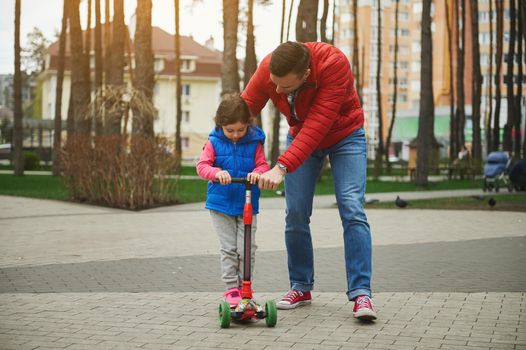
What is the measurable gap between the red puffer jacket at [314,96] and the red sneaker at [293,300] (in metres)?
1.01

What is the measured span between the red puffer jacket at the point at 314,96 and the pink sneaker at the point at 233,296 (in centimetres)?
87

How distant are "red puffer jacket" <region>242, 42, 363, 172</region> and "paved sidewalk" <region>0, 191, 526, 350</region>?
1131mm

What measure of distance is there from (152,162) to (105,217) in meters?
2.51

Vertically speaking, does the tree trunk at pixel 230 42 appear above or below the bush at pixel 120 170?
above

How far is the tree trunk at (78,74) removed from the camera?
2836cm

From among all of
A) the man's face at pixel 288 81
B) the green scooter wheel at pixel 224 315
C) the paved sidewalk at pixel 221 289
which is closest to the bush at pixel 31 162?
the paved sidewalk at pixel 221 289

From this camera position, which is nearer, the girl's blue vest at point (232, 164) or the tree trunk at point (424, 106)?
the girl's blue vest at point (232, 164)

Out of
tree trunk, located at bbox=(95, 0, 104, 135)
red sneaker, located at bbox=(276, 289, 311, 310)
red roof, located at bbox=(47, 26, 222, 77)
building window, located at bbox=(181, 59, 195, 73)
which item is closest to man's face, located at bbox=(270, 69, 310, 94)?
red sneaker, located at bbox=(276, 289, 311, 310)

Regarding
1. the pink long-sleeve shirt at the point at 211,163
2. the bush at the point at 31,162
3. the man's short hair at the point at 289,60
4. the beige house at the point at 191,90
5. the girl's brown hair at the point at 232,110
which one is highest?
the beige house at the point at 191,90

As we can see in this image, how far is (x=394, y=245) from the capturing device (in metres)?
10.9

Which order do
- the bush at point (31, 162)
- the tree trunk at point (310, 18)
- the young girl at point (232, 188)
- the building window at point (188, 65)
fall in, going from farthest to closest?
the building window at point (188, 65) < the bush at point (31, 162) < the tree trunk at point (310, 18) < the young girl at point (232, 188)

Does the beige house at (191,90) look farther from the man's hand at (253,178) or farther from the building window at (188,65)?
the man's hand at (253,178)

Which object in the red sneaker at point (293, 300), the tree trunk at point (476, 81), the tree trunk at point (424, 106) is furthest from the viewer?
the tree trunk at point (476, 81)

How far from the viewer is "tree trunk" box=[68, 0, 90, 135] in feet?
93.0
